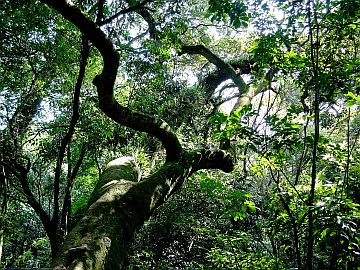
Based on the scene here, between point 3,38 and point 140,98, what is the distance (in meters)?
2.92

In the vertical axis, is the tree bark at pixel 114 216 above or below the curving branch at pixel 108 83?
below

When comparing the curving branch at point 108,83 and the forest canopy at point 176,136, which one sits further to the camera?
the curving branch at point 108,83

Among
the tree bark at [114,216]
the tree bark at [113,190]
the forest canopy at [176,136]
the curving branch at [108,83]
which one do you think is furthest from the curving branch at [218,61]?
the tree bark at [114,216]

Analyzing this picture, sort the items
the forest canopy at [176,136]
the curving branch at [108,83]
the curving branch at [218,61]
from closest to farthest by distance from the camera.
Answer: the forest canopy at [176,136] < the curving branch at [108,83] < the curving branch at [218,61]

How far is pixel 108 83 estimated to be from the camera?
3520 millimetres

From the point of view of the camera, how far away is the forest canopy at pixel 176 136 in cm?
261

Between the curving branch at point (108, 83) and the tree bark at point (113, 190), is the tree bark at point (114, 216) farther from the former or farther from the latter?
the curving branch at point (108, 83)

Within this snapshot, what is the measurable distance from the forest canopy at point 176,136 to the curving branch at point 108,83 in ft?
0.05

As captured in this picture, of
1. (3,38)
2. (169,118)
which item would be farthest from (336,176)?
(169,118)

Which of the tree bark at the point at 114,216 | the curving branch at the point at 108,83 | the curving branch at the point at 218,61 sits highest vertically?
the curving branch at the point at 218,61

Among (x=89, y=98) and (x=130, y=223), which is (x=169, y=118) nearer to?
(x=89, y=98)

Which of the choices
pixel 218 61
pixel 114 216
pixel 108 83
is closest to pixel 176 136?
pixel 108 83

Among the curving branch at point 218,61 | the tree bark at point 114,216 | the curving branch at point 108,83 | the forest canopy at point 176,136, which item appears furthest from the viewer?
the curving branch at point 218,61

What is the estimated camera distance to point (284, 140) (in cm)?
261
